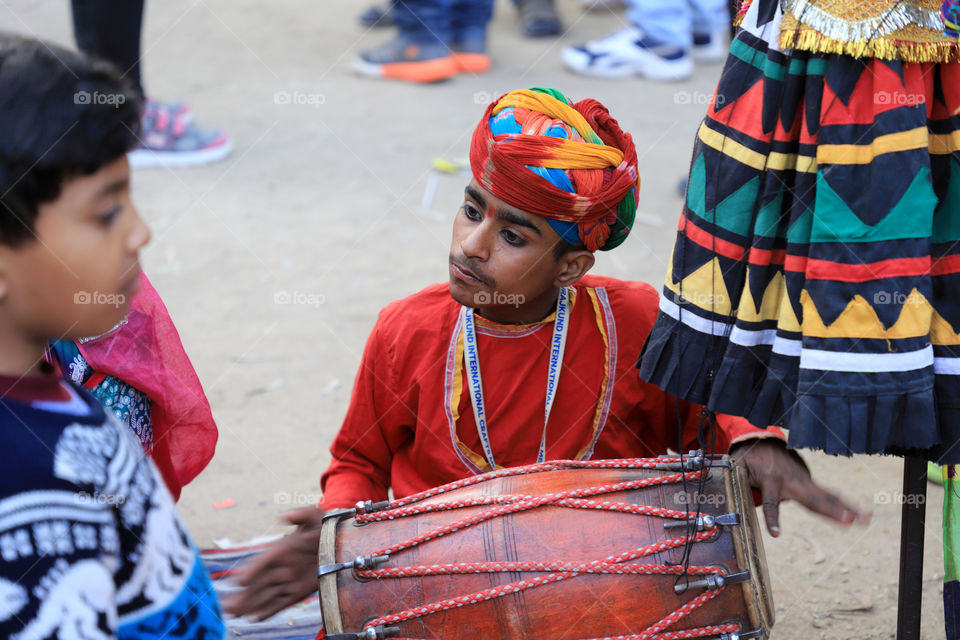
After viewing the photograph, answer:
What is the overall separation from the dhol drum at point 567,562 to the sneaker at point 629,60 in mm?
5886

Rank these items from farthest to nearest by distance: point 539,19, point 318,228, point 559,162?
1. point 539,19
2. point 318,228
3. point 559,162

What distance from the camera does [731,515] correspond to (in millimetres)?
1933

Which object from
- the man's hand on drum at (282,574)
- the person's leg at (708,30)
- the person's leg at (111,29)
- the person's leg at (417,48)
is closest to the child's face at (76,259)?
the man's hand on drum at (282,574)

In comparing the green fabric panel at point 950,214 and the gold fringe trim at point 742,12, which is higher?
the gold fringe trim at point 742,12

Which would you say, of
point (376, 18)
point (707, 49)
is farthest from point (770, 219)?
point (376, 18)

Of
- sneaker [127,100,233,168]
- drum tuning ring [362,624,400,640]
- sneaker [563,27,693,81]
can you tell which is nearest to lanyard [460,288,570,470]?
drum tuning ring [362,624,400,640]

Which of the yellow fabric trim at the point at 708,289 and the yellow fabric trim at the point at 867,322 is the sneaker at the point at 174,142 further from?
the yellow fabric trim at the point at 867,322

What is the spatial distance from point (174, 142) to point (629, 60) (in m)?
3.42

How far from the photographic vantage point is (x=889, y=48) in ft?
5.41

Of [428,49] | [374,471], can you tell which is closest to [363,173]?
[428,49]

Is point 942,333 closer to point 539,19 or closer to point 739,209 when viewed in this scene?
point 739,209

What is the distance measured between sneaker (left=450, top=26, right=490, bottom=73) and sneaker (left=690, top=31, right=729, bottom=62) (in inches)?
62.9

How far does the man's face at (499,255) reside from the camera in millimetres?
2289

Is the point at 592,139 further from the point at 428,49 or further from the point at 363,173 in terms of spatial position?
the point at 428,49
